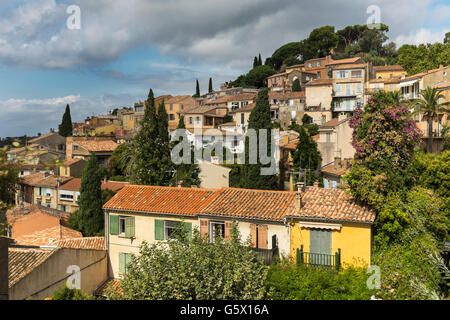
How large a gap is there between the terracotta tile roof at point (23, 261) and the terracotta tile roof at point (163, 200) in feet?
16.6

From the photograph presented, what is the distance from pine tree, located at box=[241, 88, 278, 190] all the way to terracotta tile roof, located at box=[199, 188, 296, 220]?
17.0m

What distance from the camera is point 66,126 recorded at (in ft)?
283

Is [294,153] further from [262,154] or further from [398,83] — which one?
[398,83]

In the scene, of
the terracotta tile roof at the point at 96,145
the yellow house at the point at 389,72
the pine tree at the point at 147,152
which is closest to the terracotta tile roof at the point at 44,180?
the terracotta tile roof at the point at 96,145

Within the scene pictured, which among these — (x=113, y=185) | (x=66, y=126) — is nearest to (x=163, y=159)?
(x=113, y=185)

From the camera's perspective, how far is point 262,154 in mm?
40375

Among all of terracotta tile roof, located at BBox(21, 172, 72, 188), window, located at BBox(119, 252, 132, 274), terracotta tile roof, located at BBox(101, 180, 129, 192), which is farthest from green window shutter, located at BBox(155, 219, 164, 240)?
terracotta tile roof, located at BBox(21, 172, 72, 188)

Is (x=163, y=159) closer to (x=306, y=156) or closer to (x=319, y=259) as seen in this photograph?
(x=306, y=156)

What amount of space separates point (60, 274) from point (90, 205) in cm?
1885

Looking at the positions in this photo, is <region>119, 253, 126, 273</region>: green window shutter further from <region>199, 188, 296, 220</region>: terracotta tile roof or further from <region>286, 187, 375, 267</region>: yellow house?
<region>286, 187, 375, 267</region>: yellow house

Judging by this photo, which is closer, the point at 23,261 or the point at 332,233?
the point at 332,233

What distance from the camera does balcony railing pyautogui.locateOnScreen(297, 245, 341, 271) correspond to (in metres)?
16.0

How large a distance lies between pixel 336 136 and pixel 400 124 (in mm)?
23663
